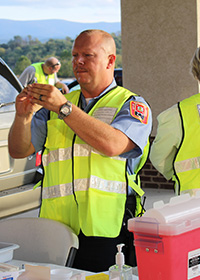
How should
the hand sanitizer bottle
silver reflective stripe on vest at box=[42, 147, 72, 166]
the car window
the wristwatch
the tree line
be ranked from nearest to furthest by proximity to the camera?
the hand sanitizer bottle < the wristwatch < silver reflective stripe on vest at box=[42, 147, 72, 166] < the car window < the tree line

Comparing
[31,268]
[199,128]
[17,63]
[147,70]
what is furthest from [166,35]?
[17,63]

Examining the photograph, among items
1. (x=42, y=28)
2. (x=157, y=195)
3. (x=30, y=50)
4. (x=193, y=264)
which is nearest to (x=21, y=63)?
(x=30, y=50)

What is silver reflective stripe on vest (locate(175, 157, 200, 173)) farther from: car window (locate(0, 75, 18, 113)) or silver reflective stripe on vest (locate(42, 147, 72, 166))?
car window (locate(0, 75, 18, 113))

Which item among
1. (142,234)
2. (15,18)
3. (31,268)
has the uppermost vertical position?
(15,18)

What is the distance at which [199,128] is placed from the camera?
10.5 feet

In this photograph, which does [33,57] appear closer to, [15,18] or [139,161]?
[15,18]

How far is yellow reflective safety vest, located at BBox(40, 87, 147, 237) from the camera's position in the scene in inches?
115

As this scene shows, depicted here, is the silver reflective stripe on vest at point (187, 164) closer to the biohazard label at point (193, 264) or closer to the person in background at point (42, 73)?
the biohazard label at point (193, 264)

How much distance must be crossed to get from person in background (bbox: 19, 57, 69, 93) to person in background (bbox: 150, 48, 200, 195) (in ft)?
25.0

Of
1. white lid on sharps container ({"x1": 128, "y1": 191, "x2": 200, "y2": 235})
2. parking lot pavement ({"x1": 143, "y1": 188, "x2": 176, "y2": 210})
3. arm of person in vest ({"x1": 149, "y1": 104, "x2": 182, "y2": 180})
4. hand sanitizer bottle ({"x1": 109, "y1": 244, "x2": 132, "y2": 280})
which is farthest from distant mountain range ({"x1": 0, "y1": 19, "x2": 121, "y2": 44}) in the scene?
white lid on sharps container ({"x1": 128, "y1": 191, "x2": 200, "y2": 235})

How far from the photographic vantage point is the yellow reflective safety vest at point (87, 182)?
2.93 m

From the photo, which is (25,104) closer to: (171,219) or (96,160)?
(96,160)

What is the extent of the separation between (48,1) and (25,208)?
Result: 114ft

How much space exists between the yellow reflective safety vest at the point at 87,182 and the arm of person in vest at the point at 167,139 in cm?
32
